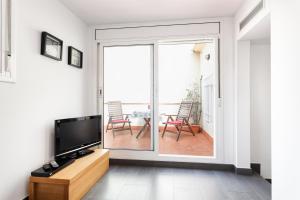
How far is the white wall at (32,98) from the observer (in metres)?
1.65

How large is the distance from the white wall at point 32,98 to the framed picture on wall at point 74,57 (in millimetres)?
76

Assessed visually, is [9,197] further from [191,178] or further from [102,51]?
[102,51]

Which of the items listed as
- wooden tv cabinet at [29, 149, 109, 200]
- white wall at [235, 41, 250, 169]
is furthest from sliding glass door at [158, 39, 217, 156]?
wooden tv cabinet at [29, 149, 109, 200]

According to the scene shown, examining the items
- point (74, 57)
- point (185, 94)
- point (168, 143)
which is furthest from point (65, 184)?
point (185, 94)

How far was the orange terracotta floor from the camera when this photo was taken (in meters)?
3.20

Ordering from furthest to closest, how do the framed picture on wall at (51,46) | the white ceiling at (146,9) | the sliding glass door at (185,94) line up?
1. the sliding glass door at (185,94)
2. the white ceiling at (146,9)
3. the framed picture on wall at (51,46)

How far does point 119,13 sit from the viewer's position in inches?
107

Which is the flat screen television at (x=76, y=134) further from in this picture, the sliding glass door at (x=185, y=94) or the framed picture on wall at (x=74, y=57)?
the sliding glass door at (x=185, y=94)

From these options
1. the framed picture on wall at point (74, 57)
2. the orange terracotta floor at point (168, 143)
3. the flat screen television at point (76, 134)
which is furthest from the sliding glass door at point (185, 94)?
the framed picture on wall at point (74, 57)

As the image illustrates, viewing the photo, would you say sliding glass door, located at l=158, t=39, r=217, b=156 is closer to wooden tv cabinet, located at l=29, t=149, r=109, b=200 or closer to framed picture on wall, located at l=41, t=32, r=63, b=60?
wooden tv cabinet, located at l=29, t=149, r=109, b=200

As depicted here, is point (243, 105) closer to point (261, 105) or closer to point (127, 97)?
point (261, 105)

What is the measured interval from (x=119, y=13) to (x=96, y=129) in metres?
1.84

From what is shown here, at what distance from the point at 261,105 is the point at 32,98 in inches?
125
